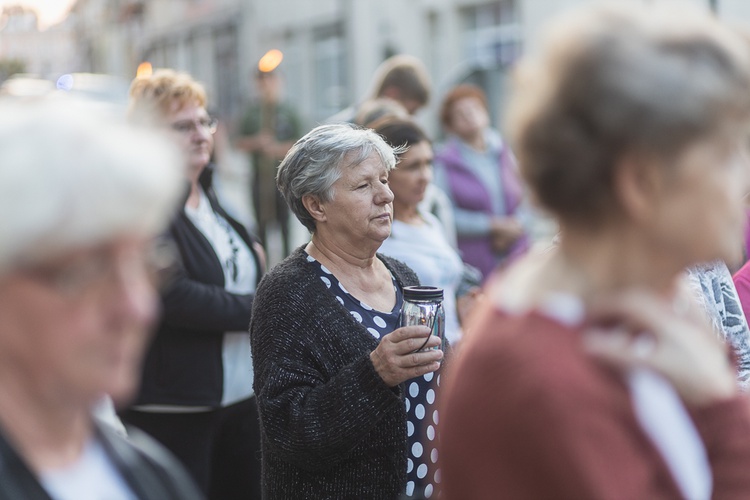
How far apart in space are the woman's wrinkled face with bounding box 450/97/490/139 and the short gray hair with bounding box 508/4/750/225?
5.30 metres

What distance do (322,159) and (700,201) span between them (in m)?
1.93

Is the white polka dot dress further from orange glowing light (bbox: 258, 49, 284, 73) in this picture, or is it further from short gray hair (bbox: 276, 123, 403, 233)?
orange glowing light (bbox: 258, 49, 284, 73)

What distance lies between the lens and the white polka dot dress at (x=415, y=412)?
2.99 meters

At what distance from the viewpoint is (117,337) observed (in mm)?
1232

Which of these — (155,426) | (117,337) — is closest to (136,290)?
(117,337)

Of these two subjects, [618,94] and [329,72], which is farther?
[329,72]

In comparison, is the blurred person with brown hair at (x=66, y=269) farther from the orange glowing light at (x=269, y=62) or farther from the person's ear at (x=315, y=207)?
→ the orange glowing light at (x=269, y=62)

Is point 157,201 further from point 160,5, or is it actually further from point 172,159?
point 160,5


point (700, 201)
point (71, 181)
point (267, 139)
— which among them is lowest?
point (267, 139)

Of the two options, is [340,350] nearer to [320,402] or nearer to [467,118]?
[320,402]

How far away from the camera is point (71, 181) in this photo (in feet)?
3.84

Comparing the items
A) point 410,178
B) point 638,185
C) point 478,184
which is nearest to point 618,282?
point 638,185

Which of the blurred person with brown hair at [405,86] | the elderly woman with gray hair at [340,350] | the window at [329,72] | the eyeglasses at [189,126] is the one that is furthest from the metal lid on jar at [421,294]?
the window at [329,72]

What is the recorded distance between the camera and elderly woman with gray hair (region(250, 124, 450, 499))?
2746 mm
